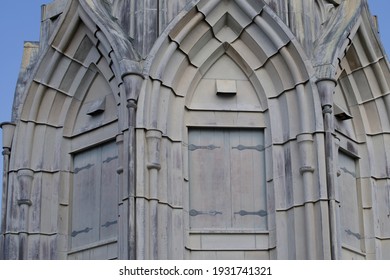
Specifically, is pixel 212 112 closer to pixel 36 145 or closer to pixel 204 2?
pixel 204 2

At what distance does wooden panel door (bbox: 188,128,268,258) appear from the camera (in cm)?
2688

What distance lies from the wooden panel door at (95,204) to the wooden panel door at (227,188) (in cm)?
210

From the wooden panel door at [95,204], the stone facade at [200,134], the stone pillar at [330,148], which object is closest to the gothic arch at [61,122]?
the stone facade at [200,134]

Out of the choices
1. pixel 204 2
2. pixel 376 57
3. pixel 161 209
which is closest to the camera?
pixel 161 209

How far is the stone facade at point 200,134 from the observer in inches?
1038

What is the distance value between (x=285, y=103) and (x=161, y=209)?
14.4ft

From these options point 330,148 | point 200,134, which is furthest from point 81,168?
point 330,148

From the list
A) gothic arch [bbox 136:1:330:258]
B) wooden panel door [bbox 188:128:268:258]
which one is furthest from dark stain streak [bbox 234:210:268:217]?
gothic arch [bbox 136:1:330:258]

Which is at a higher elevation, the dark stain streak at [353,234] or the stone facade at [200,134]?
the stone facade at [200,134]

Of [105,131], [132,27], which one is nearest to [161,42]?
A: [132,27]

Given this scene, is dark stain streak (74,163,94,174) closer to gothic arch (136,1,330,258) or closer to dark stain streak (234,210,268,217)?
gothic arch (136,1,330,258)

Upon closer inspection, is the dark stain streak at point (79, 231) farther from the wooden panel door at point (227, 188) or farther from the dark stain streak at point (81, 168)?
Result: the wooden panel door at point (227, 188)

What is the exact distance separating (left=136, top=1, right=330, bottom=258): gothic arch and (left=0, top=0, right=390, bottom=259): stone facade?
0.12ft

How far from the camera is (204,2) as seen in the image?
2783 cm
